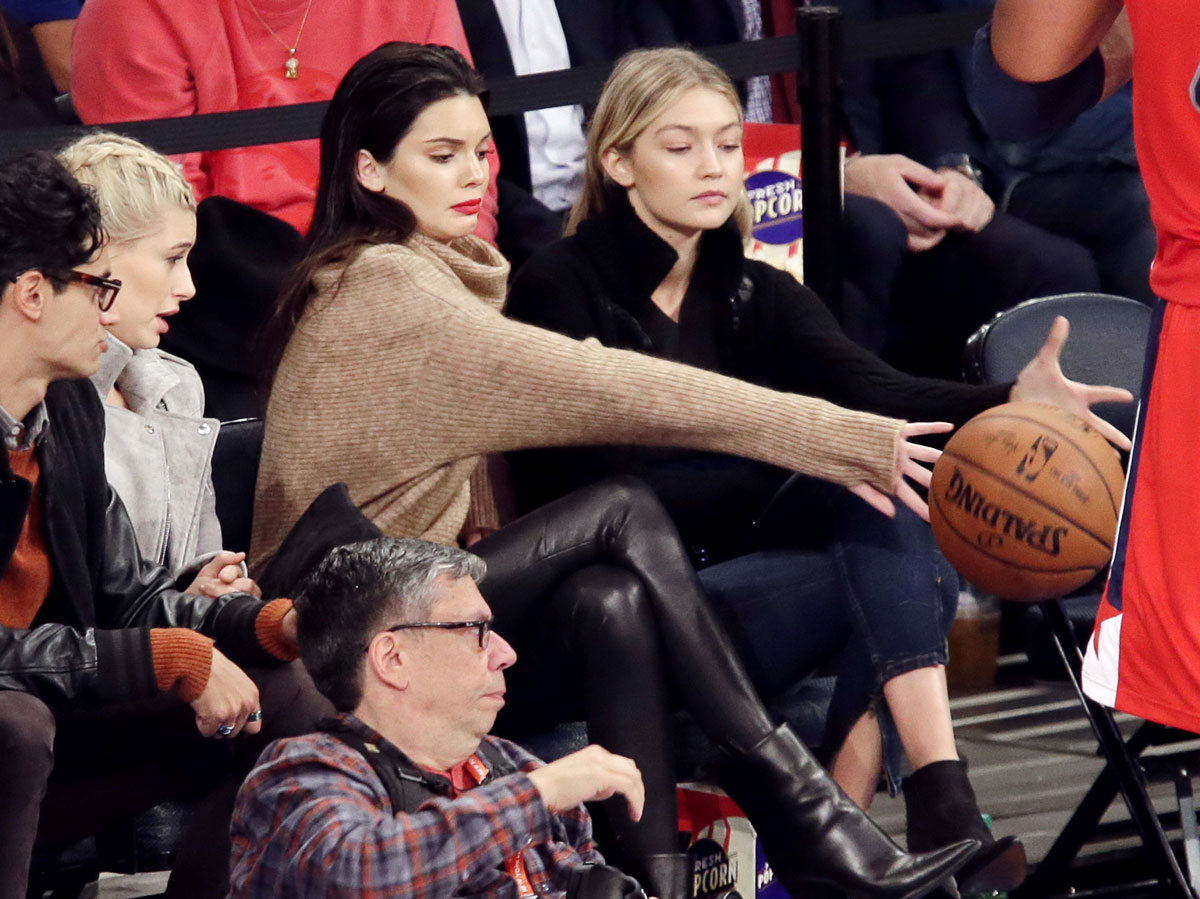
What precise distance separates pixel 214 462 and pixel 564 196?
165cm

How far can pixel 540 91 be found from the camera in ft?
13.6

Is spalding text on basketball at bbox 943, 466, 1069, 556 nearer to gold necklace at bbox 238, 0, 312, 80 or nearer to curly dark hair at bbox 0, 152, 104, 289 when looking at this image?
curly dark hair at bbox 0, 152, 104, 289

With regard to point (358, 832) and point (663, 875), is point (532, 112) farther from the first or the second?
point (358, 832)

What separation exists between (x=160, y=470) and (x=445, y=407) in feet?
1.60

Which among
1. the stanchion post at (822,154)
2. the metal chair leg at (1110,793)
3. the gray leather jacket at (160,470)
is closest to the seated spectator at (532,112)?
the stanchion post at (822,154)

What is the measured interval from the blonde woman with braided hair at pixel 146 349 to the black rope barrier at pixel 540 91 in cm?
50

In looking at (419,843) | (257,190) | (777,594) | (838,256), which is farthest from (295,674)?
(838,256)

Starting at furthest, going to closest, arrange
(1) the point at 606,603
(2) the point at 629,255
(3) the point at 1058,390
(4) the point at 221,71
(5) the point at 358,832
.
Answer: (4) the point at 221,71 < (2) the point at 629,255 < (3) the point at 1058,390 < (1) the point at 606,603 < (5) the point at 358,832

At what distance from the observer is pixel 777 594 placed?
3.26 m

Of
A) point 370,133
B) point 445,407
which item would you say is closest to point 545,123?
point 370,133

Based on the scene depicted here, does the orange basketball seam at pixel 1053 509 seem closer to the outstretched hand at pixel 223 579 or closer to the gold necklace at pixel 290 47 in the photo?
the outstretched hand at pixel 223 579

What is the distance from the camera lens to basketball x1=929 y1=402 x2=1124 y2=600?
2.86 metres

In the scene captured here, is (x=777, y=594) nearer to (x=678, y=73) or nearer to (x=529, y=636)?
(x=529, y=636)

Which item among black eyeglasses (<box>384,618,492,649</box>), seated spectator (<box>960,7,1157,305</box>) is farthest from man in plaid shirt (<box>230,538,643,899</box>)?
seated spectator (<box>960,7,1157,305</box>)
